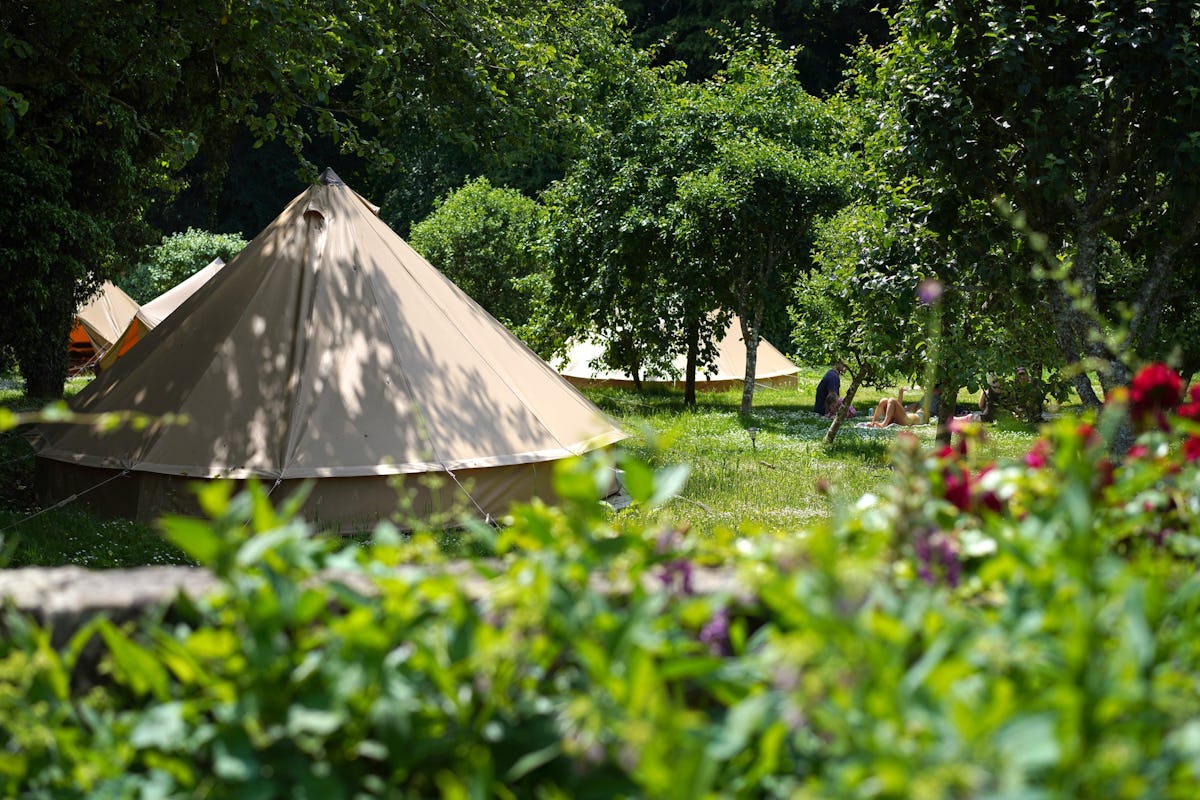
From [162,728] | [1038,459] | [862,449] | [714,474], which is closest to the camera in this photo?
[162,728]

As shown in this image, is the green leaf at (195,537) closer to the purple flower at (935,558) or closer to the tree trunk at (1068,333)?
the purple flower at (935,558)

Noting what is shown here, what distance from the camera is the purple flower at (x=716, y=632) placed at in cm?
155

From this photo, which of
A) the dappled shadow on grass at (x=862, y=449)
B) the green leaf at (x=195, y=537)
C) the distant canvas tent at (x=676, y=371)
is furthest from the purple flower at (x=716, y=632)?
the distant canvas tent at (x=676, y=371)

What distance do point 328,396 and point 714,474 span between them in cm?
401

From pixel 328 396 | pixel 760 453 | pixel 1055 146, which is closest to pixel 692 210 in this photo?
pixel 760 453

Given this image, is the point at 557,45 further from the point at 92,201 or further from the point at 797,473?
the point at 797,473

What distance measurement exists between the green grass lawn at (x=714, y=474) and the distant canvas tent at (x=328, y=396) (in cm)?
57

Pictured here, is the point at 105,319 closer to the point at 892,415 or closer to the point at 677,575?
the point at 892,415

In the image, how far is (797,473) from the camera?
1045 cm

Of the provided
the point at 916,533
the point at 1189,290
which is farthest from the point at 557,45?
the point at 916,533

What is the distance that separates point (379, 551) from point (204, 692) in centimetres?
29

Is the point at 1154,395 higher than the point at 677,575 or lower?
higher

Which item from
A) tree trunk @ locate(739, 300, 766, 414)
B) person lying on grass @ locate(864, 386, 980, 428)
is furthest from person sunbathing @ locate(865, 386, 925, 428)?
tree trunk @ locate(739, 300, 766, 414)

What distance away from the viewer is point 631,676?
1.18 meters
